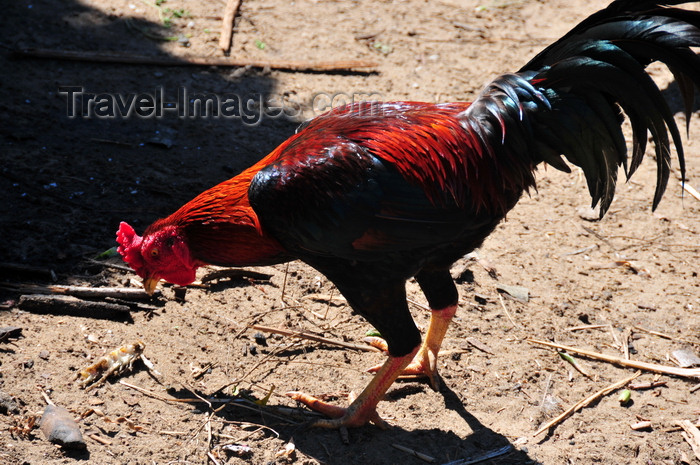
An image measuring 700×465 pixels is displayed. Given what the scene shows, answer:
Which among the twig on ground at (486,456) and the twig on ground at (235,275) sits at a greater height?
the twig on ground at (235,275)

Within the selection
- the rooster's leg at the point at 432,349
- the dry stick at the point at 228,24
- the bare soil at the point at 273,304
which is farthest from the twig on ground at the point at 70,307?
the dry stick at the point at 228,24

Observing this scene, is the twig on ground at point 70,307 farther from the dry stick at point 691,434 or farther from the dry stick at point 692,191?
the dry stick at point 692,191

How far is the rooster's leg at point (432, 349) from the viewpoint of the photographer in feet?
14.4

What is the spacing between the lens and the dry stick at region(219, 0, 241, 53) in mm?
7788

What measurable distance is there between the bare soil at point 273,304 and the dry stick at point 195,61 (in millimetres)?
85

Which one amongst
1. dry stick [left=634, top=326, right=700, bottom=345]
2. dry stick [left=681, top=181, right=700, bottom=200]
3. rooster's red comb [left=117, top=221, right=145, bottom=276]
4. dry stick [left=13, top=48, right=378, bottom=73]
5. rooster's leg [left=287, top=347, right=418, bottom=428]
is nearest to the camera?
rooster's red comb [left=117, top=221, right=145, bottom=276]

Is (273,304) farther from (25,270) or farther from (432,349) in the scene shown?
(25,270)

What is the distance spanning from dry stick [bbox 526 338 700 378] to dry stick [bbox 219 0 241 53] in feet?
16.1

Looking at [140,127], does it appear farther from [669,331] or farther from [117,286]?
[669,331]

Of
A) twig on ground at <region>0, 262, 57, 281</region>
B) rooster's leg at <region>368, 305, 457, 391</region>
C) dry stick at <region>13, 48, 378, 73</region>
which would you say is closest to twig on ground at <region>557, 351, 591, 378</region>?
rooster's leg at <region>368, 305, 457, 391</region>

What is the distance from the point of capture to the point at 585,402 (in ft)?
14.0

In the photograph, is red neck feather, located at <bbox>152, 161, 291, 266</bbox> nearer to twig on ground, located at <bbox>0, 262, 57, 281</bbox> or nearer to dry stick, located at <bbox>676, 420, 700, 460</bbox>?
twig on ground, located at <bbox>0, 262, 57, 281</bbox>

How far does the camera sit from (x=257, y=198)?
362 cm

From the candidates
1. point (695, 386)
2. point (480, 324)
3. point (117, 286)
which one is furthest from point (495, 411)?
point (117, 286)
